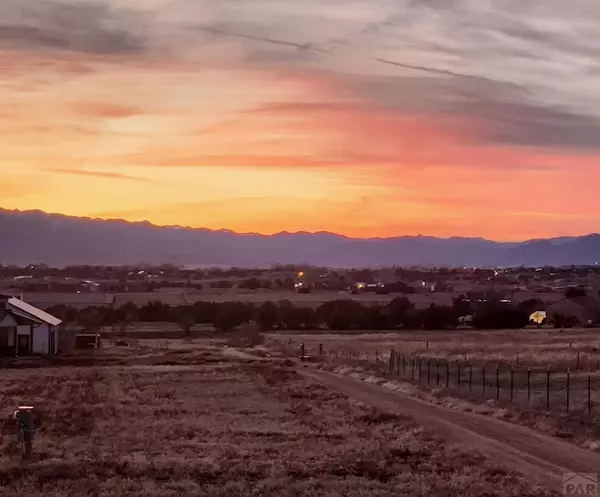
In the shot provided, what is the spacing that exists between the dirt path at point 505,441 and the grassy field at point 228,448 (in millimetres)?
624

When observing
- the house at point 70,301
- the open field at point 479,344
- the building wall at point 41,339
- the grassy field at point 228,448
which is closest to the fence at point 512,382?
the open field at point 479,344

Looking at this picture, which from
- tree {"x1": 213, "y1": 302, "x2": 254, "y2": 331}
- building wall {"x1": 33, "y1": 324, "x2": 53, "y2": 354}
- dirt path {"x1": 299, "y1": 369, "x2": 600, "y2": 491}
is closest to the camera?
Result: dirt path {"x1": 299, "y1": 369, "x2": 600, "y2": 491}

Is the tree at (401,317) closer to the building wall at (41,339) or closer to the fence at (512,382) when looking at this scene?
the fence at (512,382)

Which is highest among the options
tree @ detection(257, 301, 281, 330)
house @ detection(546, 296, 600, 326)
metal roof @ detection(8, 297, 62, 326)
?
metal roof @ detection(8, 297, 62, 326)

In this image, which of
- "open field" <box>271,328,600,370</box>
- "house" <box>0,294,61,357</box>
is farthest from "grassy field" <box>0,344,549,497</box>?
"house" <box>0,294,61,357</box>

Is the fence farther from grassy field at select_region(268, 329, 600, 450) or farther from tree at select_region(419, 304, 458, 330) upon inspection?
tree at select_region(419, 304, 458, 330)

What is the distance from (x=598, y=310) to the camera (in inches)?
3693

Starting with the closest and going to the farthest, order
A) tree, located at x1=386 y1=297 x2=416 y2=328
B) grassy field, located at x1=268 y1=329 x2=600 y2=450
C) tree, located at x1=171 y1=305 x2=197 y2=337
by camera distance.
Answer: grassy field, located at x1=268 y1=329 x2=600 y2=450
tree, located at x1=171 y1=305 x2=197 y2=337
tree, located at x1=386 y1=297 x2=416 y2=328

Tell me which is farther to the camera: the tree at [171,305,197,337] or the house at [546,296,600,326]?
the house at [546,296,600,326]

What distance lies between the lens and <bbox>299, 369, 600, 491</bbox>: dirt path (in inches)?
715

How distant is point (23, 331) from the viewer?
55.5m

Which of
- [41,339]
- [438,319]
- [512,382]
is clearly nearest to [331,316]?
[438,319]

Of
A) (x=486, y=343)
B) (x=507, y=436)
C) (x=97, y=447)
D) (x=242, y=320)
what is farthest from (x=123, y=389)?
(x=242, y=320)

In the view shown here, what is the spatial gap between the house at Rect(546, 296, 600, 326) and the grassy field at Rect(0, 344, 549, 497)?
62.2 meters
